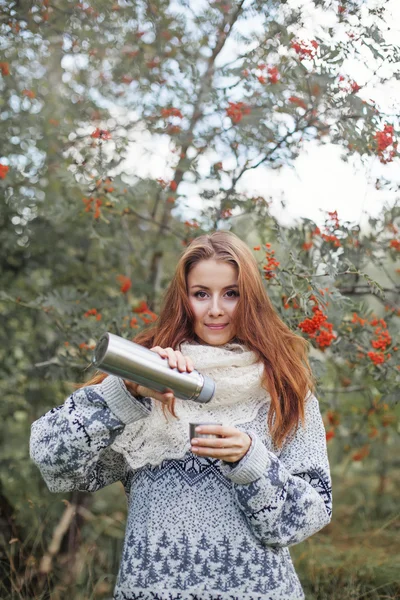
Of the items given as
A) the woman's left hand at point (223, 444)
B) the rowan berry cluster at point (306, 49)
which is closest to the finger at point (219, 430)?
the woman's left hand at point (223, 444)

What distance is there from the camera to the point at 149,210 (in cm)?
374

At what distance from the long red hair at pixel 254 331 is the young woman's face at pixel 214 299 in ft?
0.07

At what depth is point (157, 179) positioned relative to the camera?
288 centimetres

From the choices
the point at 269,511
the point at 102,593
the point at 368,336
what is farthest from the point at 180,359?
the point at 102,593

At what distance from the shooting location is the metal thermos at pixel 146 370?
4.91 feet

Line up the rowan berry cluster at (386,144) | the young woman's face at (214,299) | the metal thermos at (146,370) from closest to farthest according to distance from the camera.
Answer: the metal thermos at (146,370)
the young woman's face at (214,299)
the rowan berry cluster at (386,144)

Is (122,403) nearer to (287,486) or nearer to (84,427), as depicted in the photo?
(84,427)

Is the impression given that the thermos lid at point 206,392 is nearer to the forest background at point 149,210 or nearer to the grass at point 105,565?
the forest background at point 149,210

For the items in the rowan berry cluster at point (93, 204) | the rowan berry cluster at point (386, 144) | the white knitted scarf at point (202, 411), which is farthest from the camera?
the rowan berry cluster at point (93, 204)

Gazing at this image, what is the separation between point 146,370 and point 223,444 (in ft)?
0.76

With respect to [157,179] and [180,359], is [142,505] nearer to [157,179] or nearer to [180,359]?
[180,359]

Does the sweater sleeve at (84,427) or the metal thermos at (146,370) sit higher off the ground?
the metal thermos at (146,370)

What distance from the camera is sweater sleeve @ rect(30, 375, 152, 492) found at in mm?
1678

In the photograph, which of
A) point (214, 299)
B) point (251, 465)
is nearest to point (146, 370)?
point (251, 465)
